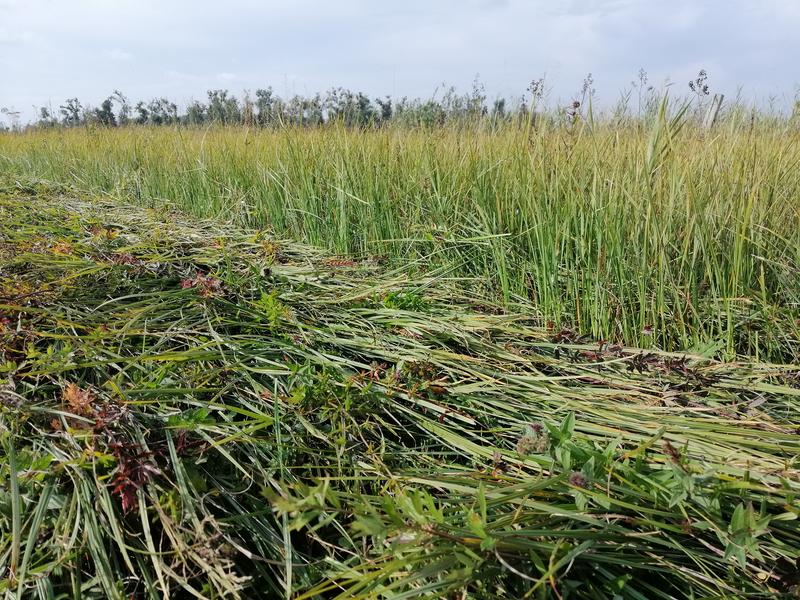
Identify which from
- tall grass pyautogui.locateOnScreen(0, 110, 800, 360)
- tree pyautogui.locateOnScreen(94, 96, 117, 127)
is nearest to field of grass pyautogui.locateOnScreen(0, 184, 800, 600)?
tall grass pyautogui.locateOnScreen(0, 110, 800, 360)

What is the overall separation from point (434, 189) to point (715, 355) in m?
1.57

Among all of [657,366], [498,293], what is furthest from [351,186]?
[657,366]

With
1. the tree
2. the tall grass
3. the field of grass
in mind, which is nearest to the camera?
the field of grass

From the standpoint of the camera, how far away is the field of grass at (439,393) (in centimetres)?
95

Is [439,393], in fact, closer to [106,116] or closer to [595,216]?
[595,216]

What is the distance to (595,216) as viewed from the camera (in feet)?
6.61

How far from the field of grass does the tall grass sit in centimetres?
2

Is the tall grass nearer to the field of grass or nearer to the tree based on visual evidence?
the field of grass

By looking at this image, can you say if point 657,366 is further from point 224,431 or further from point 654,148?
point 224,431

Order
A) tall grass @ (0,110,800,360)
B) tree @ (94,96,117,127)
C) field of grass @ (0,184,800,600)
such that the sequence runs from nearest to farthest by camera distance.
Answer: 1. field of grass @ (0,184,800,600)
2. tall grass @ (0,110,800,360)
3. tree @ (94,96,117,127)

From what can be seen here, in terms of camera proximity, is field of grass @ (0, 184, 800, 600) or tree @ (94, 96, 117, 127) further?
tree @ (94, 96, 117, 127)

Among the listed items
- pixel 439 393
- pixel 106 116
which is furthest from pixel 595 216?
pixel 106 116

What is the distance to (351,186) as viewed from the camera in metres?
3.14

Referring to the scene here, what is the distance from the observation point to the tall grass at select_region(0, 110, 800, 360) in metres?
1.85
